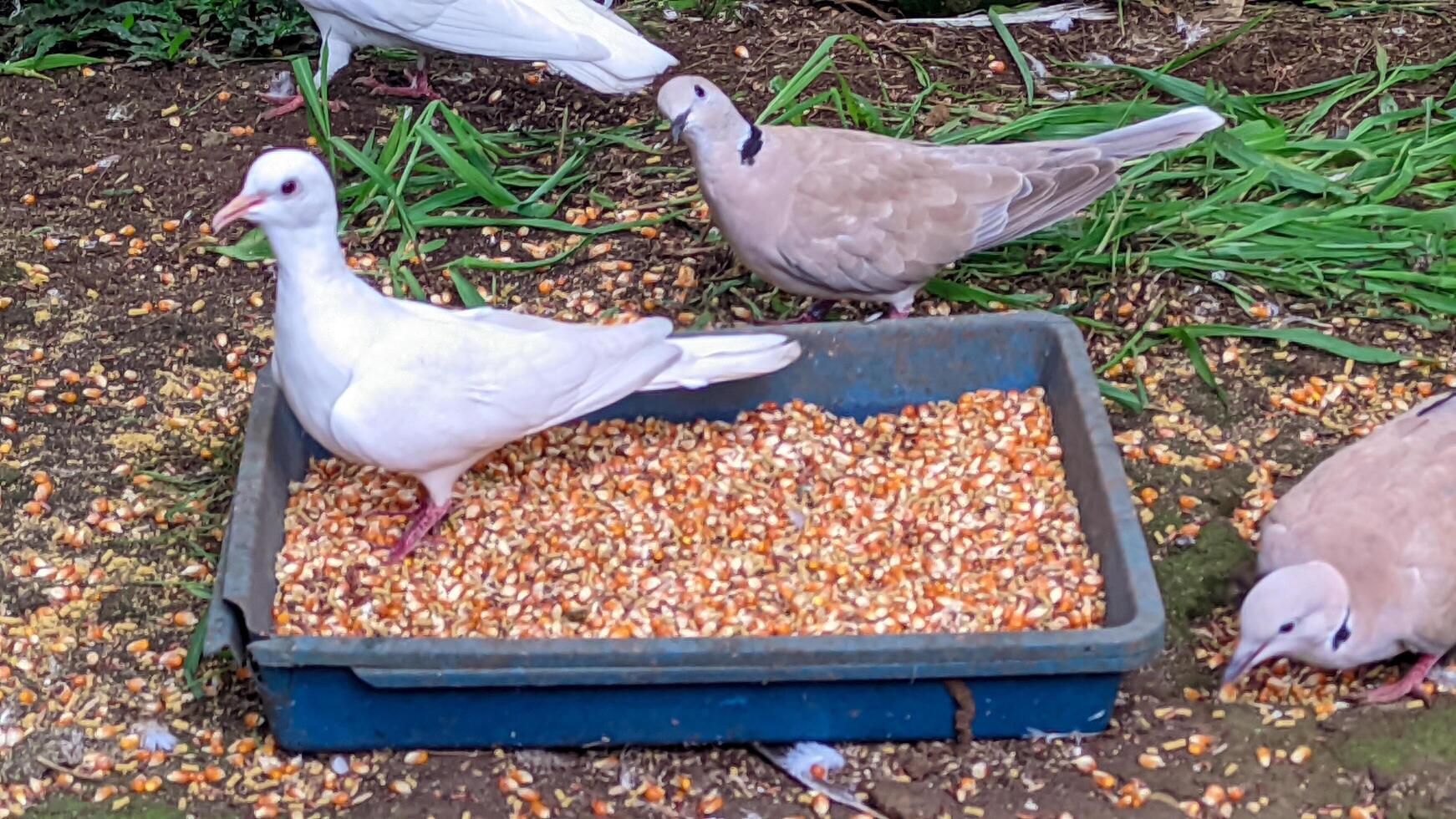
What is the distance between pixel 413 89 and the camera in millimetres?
4887

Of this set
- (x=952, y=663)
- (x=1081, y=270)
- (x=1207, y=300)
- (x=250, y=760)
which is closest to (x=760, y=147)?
(x=1081, y=270)

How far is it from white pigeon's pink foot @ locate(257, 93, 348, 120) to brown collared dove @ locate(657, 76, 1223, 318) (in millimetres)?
1639

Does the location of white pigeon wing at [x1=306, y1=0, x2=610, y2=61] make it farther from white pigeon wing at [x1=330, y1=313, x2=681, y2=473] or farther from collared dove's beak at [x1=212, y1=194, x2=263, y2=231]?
collared dove's beak at [x1=212, y1=194, x2=263, y2=231]

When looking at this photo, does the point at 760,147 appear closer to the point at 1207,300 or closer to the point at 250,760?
the point at 1207,300

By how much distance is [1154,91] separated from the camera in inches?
187

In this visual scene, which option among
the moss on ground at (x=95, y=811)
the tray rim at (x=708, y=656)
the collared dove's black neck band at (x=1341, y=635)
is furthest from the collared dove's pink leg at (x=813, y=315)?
the moss on ground at (x=95, y=811)

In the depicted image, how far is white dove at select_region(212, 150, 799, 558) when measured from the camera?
8.96 feet

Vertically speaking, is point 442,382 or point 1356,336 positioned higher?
point 442,382

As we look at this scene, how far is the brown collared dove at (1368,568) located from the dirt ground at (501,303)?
0.15 meters

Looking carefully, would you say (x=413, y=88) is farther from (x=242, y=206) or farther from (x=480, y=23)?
(x=242, y=206)

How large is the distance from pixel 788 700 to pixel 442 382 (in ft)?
2.80

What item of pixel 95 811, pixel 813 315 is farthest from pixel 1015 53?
pixel 95 811

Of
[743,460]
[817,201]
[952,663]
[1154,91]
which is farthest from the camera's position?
[1154,91]

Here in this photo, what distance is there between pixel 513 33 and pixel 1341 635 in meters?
2.81
